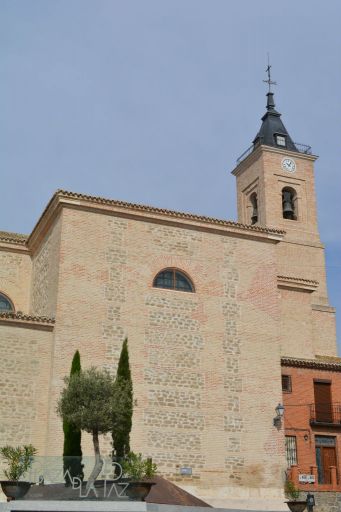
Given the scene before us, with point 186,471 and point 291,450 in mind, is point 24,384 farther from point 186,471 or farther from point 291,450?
point 291,450

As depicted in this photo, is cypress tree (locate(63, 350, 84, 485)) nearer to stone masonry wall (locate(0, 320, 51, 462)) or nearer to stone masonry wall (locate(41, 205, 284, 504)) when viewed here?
stone masonry wall (locate(41, 205, 284, 504))

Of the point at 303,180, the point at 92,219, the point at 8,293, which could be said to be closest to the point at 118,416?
the point at 92,219

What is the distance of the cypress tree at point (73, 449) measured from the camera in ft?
48.4

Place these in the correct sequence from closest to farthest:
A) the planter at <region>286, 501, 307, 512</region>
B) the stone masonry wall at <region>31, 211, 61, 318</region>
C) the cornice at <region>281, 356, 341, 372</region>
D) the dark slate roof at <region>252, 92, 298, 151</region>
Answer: the planter at <region>286, 501, 307, 512</region>, the stone masonry wall at <region>31, 211, 61, 318</region>, the cornice at <region>281, 356, 341, 372</region>, the dark slate roof at <region>252, 92, 298, 151</region>

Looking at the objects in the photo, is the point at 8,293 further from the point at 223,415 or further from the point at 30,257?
the point at 223,415

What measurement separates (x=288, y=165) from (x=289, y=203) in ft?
6.18

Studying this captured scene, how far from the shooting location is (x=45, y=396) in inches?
710

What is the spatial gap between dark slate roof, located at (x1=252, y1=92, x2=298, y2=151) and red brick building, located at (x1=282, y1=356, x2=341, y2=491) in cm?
1349

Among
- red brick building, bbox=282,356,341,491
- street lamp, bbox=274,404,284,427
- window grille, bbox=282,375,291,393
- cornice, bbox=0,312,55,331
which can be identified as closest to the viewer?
cornice, bbox=0,312,55,331

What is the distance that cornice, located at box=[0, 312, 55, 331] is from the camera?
18.2 metres

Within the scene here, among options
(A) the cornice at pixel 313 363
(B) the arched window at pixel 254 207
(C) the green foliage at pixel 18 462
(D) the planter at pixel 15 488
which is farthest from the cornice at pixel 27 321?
(B) the arched window at pixel 254 207

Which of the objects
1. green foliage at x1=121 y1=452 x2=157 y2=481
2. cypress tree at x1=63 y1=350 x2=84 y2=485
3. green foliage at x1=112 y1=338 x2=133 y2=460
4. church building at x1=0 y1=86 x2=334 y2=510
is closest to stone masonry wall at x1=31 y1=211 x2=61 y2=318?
church building at x1=0 y1=86 x2=334 y2=510

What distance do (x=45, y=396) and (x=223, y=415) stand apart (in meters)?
4.91

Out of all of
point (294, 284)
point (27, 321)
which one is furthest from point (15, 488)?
point (294, 284)
